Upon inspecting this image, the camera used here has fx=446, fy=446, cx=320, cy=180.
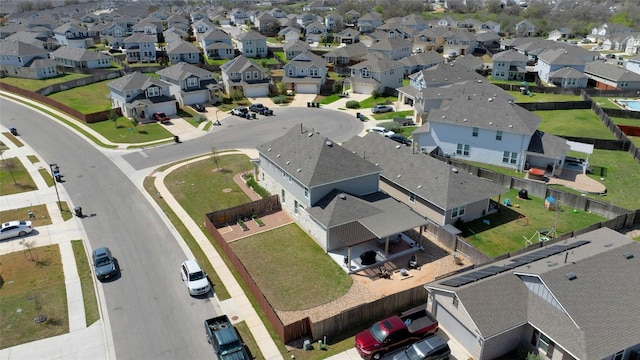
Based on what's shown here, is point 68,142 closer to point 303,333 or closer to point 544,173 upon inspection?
point 303,333

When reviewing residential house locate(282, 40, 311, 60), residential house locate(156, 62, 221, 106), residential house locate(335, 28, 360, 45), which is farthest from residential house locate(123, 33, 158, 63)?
residential house locate(335, 28, 360, 45)

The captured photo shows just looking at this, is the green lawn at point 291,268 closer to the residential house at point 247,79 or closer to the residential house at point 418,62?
the residential house at point 247,79

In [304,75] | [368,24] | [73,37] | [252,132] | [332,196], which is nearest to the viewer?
[332,196]

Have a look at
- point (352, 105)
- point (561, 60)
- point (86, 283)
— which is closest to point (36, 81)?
point (352, 105)

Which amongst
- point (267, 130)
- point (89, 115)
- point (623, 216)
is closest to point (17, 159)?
point (89, 115)

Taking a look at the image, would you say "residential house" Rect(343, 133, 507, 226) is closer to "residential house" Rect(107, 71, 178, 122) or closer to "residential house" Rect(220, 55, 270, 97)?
"residential house" Rect(107, 71, 178, 122)

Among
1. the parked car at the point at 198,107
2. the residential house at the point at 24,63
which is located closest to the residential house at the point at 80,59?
the residential house at the point at 24,63

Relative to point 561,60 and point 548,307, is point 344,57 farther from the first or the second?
point 548,307
